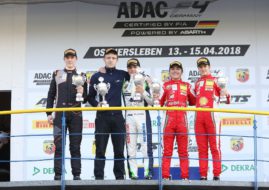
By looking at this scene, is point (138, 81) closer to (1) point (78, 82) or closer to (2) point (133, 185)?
(1) point (78, 82)

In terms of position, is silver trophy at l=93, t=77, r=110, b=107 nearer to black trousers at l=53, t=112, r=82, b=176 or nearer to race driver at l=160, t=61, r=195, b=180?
black trousers at l=53, t=112, r=82, b=176

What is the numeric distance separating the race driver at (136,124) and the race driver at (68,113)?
1.78 ft

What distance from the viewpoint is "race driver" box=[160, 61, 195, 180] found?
6075 mm

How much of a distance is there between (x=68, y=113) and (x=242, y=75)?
357 cm

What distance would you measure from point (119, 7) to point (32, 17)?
1460 mm

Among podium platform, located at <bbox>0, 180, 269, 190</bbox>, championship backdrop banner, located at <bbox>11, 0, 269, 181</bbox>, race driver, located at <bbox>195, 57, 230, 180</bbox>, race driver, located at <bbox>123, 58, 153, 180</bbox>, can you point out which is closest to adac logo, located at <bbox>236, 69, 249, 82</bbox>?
championship backdrop banner, located at <bbox>11, 0, 269, 181</bbox>

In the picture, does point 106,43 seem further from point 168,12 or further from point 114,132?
point 114,132

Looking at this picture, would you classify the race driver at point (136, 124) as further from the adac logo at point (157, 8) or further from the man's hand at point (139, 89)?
the adac logo at point (157, 8)

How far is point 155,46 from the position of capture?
882cm

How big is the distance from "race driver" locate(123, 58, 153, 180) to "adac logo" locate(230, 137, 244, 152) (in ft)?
9.02

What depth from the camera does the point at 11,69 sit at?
8.96m

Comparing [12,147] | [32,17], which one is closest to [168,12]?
[32,17]

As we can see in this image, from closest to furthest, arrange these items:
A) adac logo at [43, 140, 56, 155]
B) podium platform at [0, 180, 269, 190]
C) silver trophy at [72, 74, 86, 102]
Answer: podium platform at [0, 180, 269, 190], silver trophy at [72, 74, 86, 102], adac logo at [43, 140, 56, 155]

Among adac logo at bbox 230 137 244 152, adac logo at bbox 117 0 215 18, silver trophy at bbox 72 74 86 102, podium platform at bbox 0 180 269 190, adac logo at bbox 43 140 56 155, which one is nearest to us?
podium platform at bbox 0 180 269 190
